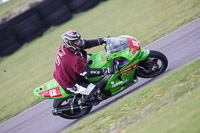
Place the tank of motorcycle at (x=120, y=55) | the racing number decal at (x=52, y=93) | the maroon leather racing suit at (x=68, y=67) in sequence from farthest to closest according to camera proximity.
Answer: the racing number decal at (x=52, y=93), the tank of motorcycle at (x=120, y=55), the maroon leather racing suit at (x=68, y=67)

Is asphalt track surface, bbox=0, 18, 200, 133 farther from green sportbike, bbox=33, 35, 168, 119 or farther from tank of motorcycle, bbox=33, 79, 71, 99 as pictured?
tank of motorcycle, bbox=33, 79, 71, 99

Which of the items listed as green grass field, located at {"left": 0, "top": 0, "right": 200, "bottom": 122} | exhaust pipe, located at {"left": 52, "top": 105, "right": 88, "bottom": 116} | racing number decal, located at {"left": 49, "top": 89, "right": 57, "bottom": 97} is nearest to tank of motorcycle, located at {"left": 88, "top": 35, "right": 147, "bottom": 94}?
exhaust pipe, located at {"left": 52, "top": 105, "right": 88, "bottom": 116}

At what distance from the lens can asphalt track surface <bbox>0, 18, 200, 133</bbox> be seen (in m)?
6.98

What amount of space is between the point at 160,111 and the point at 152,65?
2192 mm

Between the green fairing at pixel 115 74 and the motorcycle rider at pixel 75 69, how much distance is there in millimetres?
217

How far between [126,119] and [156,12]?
9708mm

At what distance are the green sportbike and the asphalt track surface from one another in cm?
34

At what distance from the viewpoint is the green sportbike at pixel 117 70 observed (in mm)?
6223

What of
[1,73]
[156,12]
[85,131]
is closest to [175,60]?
[85,131]

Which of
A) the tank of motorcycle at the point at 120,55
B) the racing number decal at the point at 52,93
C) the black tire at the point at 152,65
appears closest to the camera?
the tank of motorcycle at the point at 120,55

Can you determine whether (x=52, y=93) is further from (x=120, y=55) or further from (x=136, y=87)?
(x=136, y=87)

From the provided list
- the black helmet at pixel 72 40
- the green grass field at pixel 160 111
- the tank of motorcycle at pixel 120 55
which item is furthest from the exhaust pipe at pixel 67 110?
the black helmet at pixel 72 40

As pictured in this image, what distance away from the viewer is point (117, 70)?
6215 millimetres

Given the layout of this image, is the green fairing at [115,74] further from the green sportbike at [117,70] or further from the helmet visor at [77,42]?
the helmet visor at [77,42]
